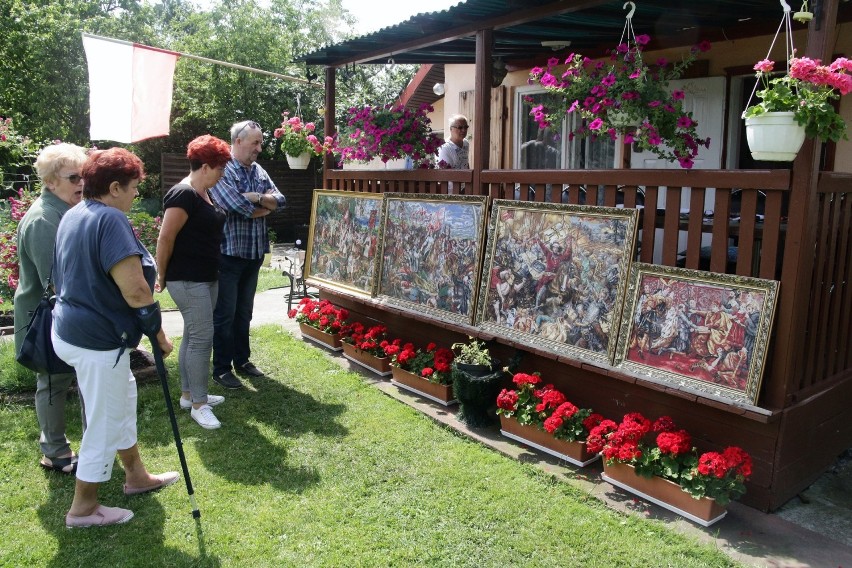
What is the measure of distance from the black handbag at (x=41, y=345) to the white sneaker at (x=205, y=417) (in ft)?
4.45

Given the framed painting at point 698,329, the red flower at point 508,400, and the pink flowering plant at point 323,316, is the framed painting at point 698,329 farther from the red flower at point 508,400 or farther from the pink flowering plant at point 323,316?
the pink flowering plant at point 323,316

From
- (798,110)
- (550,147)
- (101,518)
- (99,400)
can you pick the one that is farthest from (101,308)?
(550,147)

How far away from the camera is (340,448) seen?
450 centimetres

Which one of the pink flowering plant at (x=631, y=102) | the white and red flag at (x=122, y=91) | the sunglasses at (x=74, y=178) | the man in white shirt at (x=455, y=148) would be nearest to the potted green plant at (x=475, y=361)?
the pink flowering plant at (x=631, y=102)

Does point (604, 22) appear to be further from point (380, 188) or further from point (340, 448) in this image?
point (340, 448)

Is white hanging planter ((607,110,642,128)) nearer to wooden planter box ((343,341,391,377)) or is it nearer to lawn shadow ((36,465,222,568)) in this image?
wooden planter box ((343,341,391,377))

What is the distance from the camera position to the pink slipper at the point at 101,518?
136 inches

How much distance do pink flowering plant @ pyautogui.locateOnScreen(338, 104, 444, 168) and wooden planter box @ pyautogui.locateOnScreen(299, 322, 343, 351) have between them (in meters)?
1.85

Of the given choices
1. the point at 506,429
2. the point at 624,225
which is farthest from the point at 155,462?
the point at 624,225

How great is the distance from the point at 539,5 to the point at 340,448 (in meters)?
3.34

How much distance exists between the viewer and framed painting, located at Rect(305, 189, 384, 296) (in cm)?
660

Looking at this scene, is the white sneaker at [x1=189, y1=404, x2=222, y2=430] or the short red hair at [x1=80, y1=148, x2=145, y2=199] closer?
the short red hair at [x1=80, y1=148, x2=145, y2=199]

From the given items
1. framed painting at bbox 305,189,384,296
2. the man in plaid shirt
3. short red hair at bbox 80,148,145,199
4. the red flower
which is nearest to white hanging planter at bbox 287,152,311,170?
framed painting at bbox 305,189,384,296

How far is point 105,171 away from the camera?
333 cm
